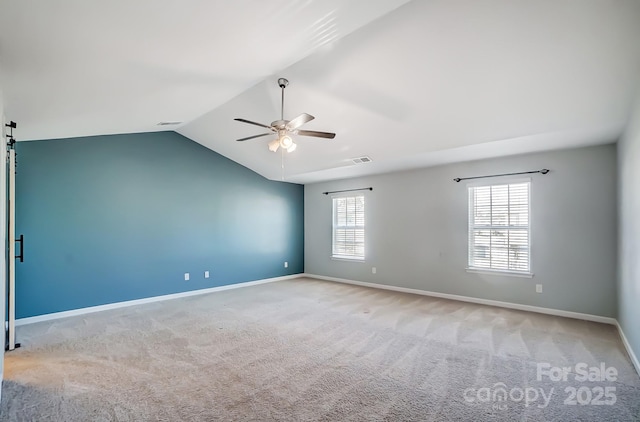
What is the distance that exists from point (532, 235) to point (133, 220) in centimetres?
650

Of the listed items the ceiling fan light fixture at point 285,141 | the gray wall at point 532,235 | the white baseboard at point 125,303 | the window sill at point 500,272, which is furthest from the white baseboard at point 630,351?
the white baseboard at point 125,303

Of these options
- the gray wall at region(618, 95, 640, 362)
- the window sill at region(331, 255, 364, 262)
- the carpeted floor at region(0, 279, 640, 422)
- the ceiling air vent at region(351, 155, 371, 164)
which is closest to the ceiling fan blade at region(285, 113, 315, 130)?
the ceiling air vent at region(351, 155, 371, 164)

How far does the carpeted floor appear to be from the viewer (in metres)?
2.30

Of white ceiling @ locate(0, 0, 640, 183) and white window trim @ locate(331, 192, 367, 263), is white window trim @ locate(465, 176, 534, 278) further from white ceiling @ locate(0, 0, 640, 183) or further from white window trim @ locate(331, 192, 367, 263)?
white window trim @ locate(331, 192, 367, 263)

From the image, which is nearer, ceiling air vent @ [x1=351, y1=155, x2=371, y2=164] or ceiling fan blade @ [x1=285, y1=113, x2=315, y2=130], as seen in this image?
ceiling fan blade @ [x1=285, y1=113, x2=315, y2=130]

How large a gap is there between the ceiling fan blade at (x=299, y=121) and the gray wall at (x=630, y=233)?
9.80ft

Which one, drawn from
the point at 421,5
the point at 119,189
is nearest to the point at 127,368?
the point at 119,189

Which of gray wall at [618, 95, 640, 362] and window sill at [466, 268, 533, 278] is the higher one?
gray wall at [618, 95, 640, 362]

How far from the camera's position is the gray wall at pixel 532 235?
4.29 meters

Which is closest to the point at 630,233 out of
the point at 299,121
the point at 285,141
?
the point at 299,121

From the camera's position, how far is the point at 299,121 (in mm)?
3283

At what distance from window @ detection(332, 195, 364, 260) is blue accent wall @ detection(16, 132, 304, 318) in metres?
1.48

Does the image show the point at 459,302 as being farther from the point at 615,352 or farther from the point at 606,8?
the point at 606,8

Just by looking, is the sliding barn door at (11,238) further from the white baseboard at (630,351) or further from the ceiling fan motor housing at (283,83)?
the white baseboard at (630,351)
